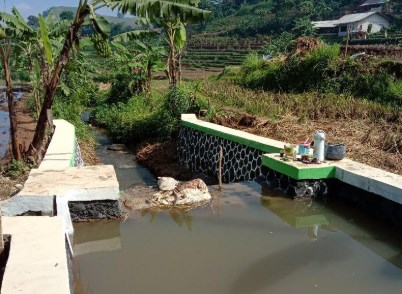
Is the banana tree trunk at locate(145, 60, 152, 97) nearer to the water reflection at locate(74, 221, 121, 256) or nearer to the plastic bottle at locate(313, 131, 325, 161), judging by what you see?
the plastic bottle at locate(313, 131, 325, 161)

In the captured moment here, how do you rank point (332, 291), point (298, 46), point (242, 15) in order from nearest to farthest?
1. point (332, 291)
2. point (298, 46)
3. point (242, 15)

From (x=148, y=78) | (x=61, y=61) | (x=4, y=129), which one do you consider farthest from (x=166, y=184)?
(x=4, y=129)

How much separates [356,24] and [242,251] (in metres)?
48.9

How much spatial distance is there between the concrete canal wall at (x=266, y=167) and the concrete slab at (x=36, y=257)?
3.60 m

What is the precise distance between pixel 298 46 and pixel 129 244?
15100mm

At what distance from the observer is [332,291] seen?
13.2ft

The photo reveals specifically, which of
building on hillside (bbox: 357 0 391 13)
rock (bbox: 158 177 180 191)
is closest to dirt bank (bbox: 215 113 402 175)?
rock (bbox: 158 177 180 191)

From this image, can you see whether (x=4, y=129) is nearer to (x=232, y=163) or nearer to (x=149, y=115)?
(x=149, y=115)

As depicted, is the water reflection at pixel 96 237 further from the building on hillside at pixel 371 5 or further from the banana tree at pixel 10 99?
the building on hillside at pixel 371 5

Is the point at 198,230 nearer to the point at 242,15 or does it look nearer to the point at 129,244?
the point at 129,244

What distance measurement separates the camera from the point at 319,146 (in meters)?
6.61

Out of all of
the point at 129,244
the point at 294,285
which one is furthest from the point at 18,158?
the point at 294,285

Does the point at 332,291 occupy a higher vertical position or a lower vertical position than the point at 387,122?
lower

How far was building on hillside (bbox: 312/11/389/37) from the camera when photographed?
48.3 metres
